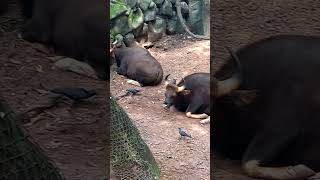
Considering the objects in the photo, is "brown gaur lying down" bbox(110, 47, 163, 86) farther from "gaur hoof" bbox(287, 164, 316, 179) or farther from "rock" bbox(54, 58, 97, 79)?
"gaur hoof" bbox(287, 164, 316, 179)

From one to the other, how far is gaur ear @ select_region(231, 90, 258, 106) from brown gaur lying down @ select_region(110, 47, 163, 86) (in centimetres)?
224

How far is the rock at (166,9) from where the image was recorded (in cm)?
523

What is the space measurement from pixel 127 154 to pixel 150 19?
250 centimetres

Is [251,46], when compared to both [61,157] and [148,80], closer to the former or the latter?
[61,157]

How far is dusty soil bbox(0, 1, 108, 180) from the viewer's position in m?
2.08

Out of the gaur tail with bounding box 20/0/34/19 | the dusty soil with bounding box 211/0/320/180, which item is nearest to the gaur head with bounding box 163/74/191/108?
the dusty soil with bounding box 211/0/320/180

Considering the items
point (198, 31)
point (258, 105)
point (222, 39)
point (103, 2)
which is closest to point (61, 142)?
point (103, 2)

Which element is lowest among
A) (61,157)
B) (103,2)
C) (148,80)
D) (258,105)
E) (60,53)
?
(148,80)

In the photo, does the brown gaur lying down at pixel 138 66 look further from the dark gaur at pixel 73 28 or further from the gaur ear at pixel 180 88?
the dark gaur at pixel 73 28

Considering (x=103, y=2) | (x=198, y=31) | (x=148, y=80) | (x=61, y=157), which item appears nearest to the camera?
(x=103, y=2)

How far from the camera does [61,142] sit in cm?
224

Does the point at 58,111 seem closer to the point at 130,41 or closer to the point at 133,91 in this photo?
the point at 133,91

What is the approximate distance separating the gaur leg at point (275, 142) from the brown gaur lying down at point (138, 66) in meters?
2.31

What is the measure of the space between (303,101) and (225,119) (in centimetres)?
27
